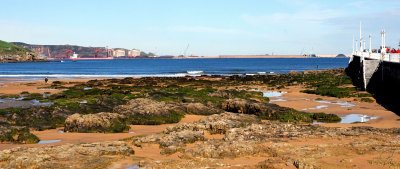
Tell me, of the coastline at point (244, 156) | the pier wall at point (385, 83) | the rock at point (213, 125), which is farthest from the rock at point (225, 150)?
the pier wall at point (385, 83)

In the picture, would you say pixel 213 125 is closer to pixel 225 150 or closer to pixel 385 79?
pixel 225 150

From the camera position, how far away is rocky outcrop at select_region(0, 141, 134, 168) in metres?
11.2

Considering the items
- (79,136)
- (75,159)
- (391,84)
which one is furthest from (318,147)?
(391,84)

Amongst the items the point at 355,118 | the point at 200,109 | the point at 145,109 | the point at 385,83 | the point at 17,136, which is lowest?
the point at 355,118

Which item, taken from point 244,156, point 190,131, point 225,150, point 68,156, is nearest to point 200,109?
point 190,131

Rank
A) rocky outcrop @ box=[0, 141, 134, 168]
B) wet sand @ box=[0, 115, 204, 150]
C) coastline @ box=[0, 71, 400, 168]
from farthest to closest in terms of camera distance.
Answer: wet sand @ box=[0, 115, 204, 150]
coastline @ box=[0, 71, 400, 168]
rocky outcrop @ box=[0, 141, 134, 168]

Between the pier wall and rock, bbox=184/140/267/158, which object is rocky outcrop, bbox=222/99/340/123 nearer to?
the pier wall

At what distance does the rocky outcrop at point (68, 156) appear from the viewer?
11234 millimetres

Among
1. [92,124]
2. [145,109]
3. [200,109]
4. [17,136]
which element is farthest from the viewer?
[200,109]

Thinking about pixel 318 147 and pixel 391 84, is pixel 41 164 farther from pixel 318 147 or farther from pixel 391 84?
pixel 391 84

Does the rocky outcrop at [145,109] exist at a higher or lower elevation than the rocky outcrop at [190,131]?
higher

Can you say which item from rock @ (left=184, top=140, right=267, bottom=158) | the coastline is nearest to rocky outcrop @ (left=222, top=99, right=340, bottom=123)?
the coastline

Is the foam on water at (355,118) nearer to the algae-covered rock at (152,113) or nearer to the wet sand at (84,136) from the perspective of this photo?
the algae-covered rock at (152,113)

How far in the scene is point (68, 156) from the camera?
39.4 feet
